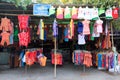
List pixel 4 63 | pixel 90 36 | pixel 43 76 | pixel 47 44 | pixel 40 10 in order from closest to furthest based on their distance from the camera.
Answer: pixel 40 10
pixel 43 76
pixel 90 36
pixel 4 63
pixel 47 44

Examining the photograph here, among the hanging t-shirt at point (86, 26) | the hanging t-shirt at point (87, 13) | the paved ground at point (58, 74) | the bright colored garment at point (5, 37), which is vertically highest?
the hanging t-shirt at point (87, 13)

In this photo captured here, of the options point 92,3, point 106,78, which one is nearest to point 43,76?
point 106,78

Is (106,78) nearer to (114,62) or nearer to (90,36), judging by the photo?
(114,62)

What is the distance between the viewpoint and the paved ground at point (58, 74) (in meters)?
8.07

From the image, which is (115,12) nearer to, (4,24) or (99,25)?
(99,25)

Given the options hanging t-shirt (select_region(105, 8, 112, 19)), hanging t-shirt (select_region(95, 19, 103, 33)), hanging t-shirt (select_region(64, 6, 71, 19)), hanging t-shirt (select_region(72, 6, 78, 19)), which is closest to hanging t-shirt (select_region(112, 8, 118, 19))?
hanging t-shirt (select_region(105, 8, 112, 19))

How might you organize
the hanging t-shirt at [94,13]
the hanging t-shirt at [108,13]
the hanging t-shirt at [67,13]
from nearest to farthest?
1. the hanging t-shirt at [67,13]
2. the hanging t-shirt at [94,13]
3. the hanging t-shirt at [108,13]

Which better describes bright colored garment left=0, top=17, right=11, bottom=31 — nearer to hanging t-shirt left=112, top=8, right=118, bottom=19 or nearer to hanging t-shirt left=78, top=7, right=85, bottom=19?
hanging t-shirt left=78, top=7, right=85, bottom=19

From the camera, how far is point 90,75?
847 cm

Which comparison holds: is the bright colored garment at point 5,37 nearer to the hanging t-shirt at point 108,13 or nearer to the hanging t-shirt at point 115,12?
the hanging t-shirt at point 108,13

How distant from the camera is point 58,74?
8570 mm

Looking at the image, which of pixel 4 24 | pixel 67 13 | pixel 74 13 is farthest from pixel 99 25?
pixel 4 24

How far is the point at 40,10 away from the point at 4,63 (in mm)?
3377

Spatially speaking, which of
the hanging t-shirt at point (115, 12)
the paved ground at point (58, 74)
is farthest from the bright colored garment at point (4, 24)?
the hanging t-shirt at point (115, 12)
